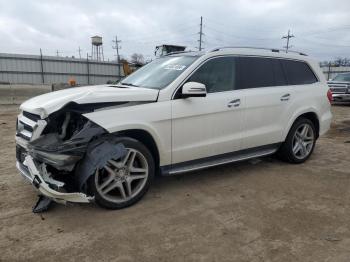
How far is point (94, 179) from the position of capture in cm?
371

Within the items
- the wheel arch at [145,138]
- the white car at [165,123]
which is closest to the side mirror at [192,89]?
the white car at [165,123]

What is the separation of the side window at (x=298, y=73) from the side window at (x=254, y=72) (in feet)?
1.34

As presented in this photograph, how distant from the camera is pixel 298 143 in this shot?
587 centimetres

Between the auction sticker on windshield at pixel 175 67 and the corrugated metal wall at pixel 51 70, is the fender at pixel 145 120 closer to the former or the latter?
the auction sticker on windshield at pixel 175 67

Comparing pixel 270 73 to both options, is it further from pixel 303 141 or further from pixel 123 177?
pixel 123 177

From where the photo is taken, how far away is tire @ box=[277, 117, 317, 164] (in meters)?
5.69

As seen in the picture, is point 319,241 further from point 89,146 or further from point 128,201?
→ point 89,146

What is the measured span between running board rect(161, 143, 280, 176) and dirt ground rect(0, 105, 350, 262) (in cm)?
31

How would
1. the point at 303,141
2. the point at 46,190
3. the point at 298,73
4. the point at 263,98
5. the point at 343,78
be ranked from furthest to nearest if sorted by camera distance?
1. the point at 343,78
2. the point at 303,141
3. the point at 298,73
4. the point at 263,98
5. the point at 46,190

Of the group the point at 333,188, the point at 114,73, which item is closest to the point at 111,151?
the point at 333,188

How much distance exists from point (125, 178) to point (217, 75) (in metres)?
1.94

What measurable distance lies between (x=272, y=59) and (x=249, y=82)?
2.48ft

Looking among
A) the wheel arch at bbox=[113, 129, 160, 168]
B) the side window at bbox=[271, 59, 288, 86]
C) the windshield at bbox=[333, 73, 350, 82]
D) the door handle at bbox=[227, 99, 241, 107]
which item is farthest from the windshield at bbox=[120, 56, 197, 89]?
the windshield at bbox=[333, 73, 350, 82]

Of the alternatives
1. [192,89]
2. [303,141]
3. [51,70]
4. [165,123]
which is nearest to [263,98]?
[303,141]
